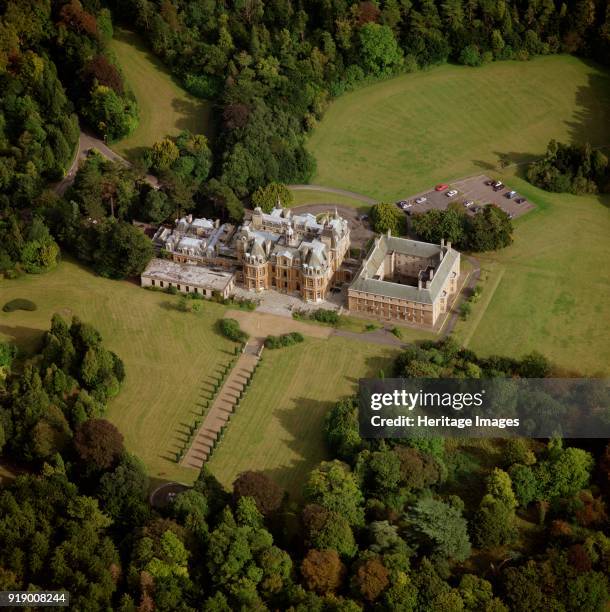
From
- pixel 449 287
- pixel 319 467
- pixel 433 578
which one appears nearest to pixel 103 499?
pixel 319 467

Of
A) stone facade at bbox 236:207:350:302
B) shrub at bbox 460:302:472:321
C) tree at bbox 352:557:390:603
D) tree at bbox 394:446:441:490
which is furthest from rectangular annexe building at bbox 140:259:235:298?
tree at bbox 352:557:390:603

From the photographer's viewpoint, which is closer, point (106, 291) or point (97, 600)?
point (97, 600)

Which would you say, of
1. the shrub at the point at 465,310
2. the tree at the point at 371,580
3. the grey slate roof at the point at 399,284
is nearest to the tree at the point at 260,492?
the tree at the point at 371,580

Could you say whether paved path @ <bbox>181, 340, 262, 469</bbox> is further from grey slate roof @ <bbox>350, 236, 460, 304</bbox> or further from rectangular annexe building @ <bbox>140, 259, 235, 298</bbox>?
grey slate roof @ <bbox>350, 236, 460, 304</bbox>

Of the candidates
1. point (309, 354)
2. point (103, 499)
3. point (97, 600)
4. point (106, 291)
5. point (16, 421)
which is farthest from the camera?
point (106, 291)

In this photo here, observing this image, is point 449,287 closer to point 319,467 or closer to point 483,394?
point 483,394

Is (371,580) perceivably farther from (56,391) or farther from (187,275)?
(187,275)
